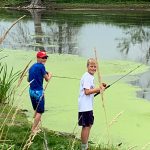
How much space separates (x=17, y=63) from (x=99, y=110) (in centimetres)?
579

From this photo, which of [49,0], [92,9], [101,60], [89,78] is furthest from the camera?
[49,0]

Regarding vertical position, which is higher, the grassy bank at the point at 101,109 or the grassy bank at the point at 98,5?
the grassy bank at the point at 101,109

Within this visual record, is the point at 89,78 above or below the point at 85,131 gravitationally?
above

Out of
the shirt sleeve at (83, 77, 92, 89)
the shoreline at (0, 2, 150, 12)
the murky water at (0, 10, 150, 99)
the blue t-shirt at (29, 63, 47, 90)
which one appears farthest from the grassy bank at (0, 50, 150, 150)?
the shoreline at (0, 2, 150, 12)

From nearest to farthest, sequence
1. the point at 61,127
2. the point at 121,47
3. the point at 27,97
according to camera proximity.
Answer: the point at 61,127
the point at 27,97
the point at 121,47

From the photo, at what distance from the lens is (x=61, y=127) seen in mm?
6500

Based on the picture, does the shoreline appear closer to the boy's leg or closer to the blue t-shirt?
the blue t-shirt

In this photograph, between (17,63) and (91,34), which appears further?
(91,34)

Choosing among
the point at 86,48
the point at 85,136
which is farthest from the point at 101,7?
the point at 85,136

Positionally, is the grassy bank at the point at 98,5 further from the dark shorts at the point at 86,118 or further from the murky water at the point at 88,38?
the dark shorts at the point at 86,118

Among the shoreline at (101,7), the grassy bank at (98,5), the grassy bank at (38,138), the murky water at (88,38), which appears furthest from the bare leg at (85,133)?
the grassy bank at (98,5)

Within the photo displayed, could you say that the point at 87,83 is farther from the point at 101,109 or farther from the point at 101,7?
the point at 101,7

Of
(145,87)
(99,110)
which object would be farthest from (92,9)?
(99,110)

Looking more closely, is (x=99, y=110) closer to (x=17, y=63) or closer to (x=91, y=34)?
(x=17, y=63)
